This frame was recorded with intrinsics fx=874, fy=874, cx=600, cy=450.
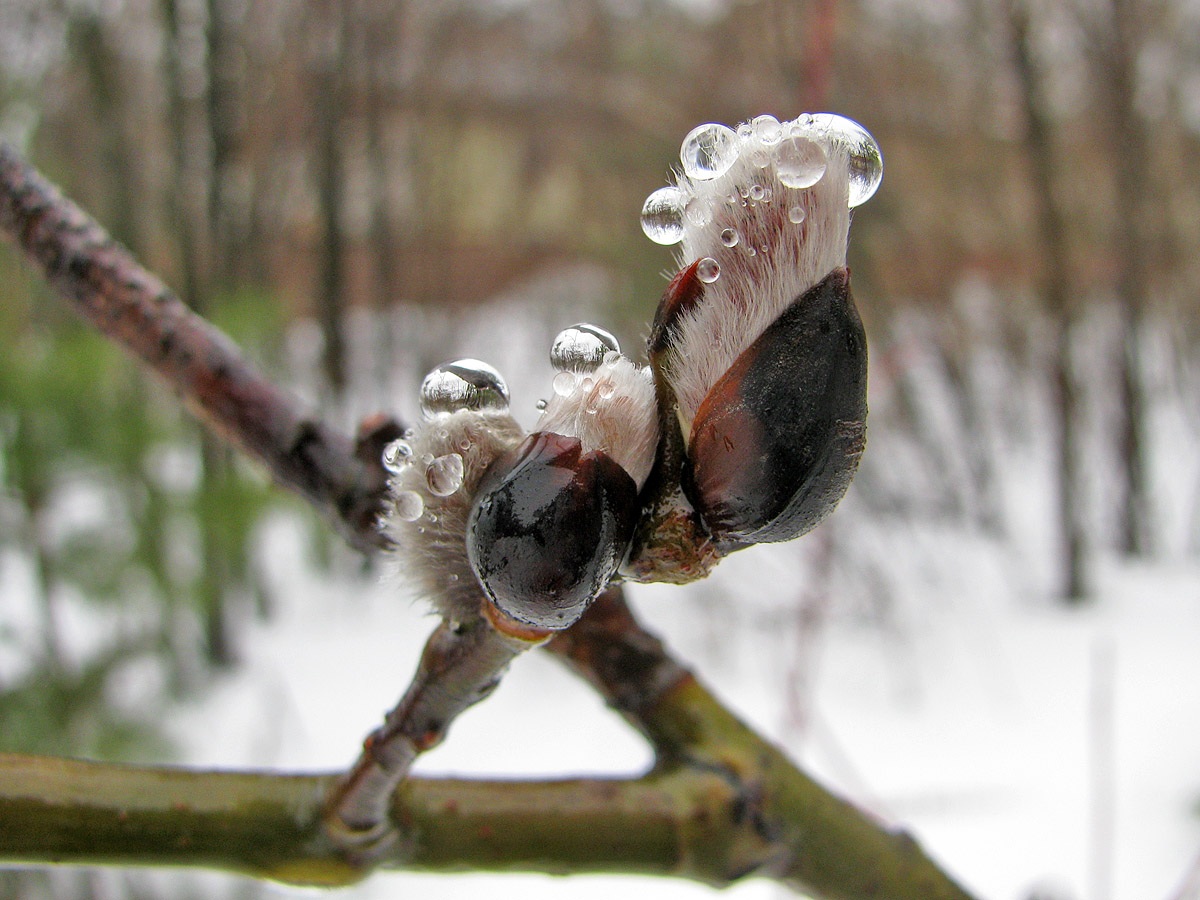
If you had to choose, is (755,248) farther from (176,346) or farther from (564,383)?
(176,346)

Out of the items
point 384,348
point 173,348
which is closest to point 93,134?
point 384,348

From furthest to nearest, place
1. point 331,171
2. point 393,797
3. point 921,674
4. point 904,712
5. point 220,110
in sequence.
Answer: point 331,171
point 220,110
point 921,674
point 904,712
point 393,797

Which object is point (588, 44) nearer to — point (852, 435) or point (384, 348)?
point (384, 348)

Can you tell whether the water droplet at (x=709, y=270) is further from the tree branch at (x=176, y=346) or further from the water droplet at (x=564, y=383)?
the tree branch at (x=176, y=346)

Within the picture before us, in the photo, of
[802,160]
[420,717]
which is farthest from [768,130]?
[420,717]

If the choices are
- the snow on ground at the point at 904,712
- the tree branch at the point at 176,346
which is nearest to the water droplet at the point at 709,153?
the tree branch at the point at 176,346
